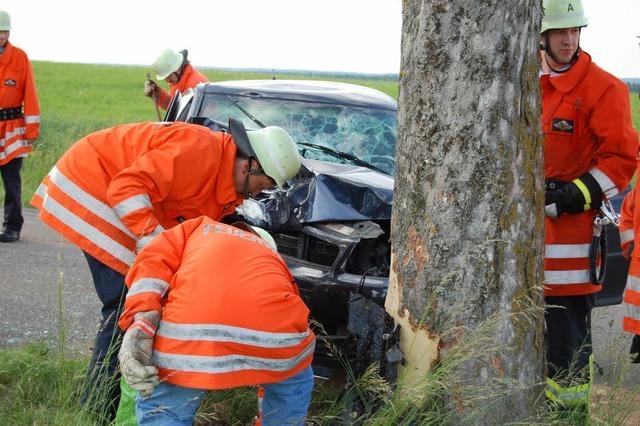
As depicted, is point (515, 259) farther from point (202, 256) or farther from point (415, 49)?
point (202, 256)

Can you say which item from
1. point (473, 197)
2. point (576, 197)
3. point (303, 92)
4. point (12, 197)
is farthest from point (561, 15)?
point (12, 197)

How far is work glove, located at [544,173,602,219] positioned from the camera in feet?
13.4

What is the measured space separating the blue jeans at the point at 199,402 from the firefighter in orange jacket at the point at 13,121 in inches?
225

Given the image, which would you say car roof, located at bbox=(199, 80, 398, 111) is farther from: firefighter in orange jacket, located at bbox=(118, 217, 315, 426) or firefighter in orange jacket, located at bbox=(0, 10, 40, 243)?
firefighter in orange jacket, located at bbox=(118, 217, 315, 426)

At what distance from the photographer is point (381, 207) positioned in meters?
4.93

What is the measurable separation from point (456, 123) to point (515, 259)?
1.86 feet

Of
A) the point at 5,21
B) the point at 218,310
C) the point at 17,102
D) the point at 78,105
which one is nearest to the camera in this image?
the point at 218,310

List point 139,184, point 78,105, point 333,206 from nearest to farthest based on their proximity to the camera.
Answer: point 139,184 < point 333,206 < point 78,105

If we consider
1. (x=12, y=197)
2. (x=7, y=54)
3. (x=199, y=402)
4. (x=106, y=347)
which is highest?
(x=7, y=54)

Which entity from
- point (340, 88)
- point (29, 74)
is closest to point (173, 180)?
point (340, 88)

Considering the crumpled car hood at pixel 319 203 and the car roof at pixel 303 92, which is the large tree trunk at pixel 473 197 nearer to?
the crumpled car hood at pixel 319 203

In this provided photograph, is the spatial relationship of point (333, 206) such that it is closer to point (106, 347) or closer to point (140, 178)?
point (140, 178)

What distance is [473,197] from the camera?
355cm

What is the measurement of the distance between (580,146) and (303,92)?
2.72 meters
